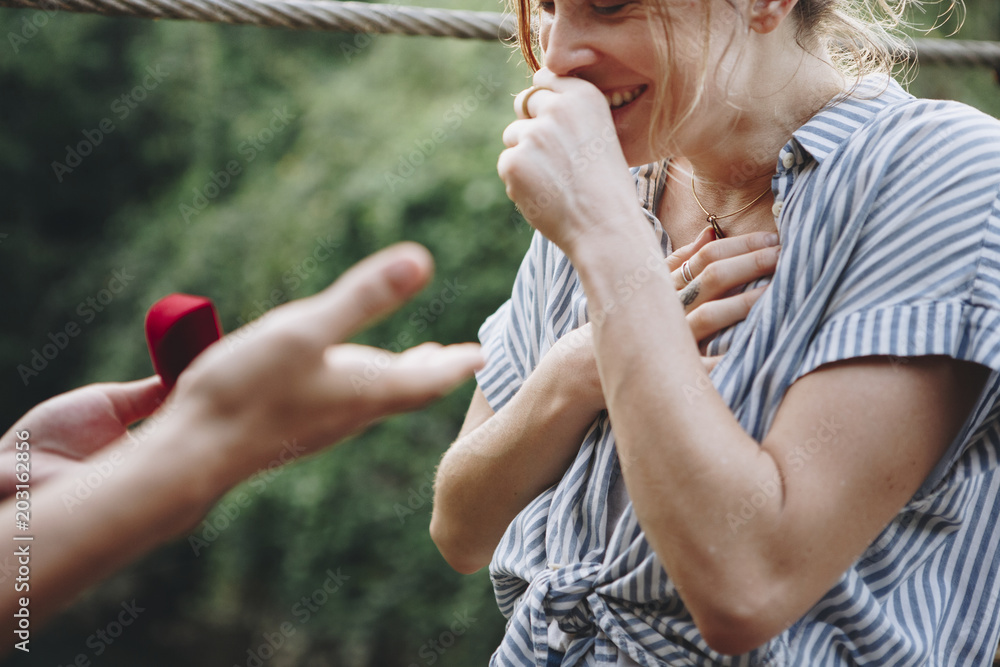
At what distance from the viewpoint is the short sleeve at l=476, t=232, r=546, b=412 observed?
1.44 metres

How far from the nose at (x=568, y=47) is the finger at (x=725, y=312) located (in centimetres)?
38

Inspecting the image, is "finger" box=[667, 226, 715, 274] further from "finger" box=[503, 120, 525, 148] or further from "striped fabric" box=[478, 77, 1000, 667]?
"finger" box=[503, 120, 525, 148]

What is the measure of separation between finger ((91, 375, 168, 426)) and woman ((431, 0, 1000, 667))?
1.55 ft

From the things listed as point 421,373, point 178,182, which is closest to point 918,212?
point 421,373

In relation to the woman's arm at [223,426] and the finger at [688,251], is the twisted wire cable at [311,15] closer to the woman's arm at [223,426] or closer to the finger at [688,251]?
the finger at [688,251]

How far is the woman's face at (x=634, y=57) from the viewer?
1.15m

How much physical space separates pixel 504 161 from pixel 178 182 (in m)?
5.63

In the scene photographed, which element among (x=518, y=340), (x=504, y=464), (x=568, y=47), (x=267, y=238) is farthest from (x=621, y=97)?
(x=267, y=238)

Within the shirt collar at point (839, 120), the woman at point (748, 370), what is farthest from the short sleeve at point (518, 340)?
the shirt collar at point (839, 120)

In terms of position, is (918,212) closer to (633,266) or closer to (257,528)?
(633,266)

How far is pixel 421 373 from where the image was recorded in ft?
2.64

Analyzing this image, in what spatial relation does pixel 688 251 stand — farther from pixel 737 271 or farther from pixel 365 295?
pixel 365 295

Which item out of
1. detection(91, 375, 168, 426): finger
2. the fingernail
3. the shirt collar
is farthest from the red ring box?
the shirt collar

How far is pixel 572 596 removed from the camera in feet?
3.82
